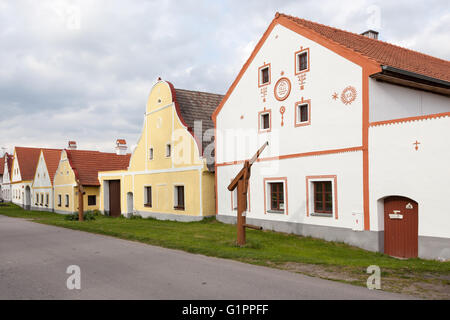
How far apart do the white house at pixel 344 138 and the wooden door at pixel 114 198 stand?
15421mm

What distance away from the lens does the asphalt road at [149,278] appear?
22.9 feet

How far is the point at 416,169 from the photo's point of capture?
1207cm

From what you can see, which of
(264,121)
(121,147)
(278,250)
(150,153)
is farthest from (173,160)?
(121,147)

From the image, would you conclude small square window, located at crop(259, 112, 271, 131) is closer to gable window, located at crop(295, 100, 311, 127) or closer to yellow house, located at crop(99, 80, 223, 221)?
gable window, located at crop(295, 100, 311, 127)

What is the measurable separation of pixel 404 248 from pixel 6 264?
11.5m

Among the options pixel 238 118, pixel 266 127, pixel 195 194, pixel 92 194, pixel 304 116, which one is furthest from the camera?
pixel 92 194

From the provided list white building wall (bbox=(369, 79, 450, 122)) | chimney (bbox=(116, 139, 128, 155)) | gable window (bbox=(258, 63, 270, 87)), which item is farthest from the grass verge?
chimney (bbox=(116, 139, 128, 155))

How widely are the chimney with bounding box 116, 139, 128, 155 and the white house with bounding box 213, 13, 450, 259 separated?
2407 cm

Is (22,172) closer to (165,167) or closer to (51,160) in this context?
(51,160)

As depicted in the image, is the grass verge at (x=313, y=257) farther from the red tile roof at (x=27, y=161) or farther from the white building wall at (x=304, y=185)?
the red tile roof at (x=27, y=161)

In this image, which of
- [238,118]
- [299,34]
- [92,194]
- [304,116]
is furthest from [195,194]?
[92,194]

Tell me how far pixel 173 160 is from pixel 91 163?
15833 millimetres
